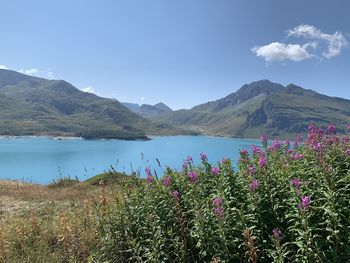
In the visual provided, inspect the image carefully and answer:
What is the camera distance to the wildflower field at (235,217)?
5109 mm

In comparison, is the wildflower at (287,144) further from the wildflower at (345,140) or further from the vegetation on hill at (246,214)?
the wildflower at (345,140)

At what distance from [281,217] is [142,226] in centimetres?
293

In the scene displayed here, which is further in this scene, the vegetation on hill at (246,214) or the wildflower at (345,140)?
the wildflower at (345,140)

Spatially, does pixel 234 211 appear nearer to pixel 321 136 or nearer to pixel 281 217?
pixel 281 217

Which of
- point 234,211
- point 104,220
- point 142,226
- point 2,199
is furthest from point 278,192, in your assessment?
point 2,199

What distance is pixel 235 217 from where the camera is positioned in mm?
5863

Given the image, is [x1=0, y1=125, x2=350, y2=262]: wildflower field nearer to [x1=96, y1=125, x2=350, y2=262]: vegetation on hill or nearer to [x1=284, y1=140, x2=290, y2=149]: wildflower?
[x1=96, y1=125, x2=350, y2=262]: vegetation on hill

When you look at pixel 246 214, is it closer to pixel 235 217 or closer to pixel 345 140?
pixel 235 217

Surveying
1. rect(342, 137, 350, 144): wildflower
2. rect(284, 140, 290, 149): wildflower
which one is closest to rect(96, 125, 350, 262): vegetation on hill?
rect(342, 137, 350, 144): wildflower

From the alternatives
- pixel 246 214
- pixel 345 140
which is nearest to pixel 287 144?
pixel 345 140

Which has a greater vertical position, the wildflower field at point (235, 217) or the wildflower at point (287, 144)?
the wildflower at point (287, 144)

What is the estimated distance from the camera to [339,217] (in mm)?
5094

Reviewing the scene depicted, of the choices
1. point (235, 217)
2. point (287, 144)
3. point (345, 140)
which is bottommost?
point (235, 217)

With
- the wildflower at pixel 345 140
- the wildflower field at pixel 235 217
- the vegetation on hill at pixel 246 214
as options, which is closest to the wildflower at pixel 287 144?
the wildflower field at pixel 235 217
